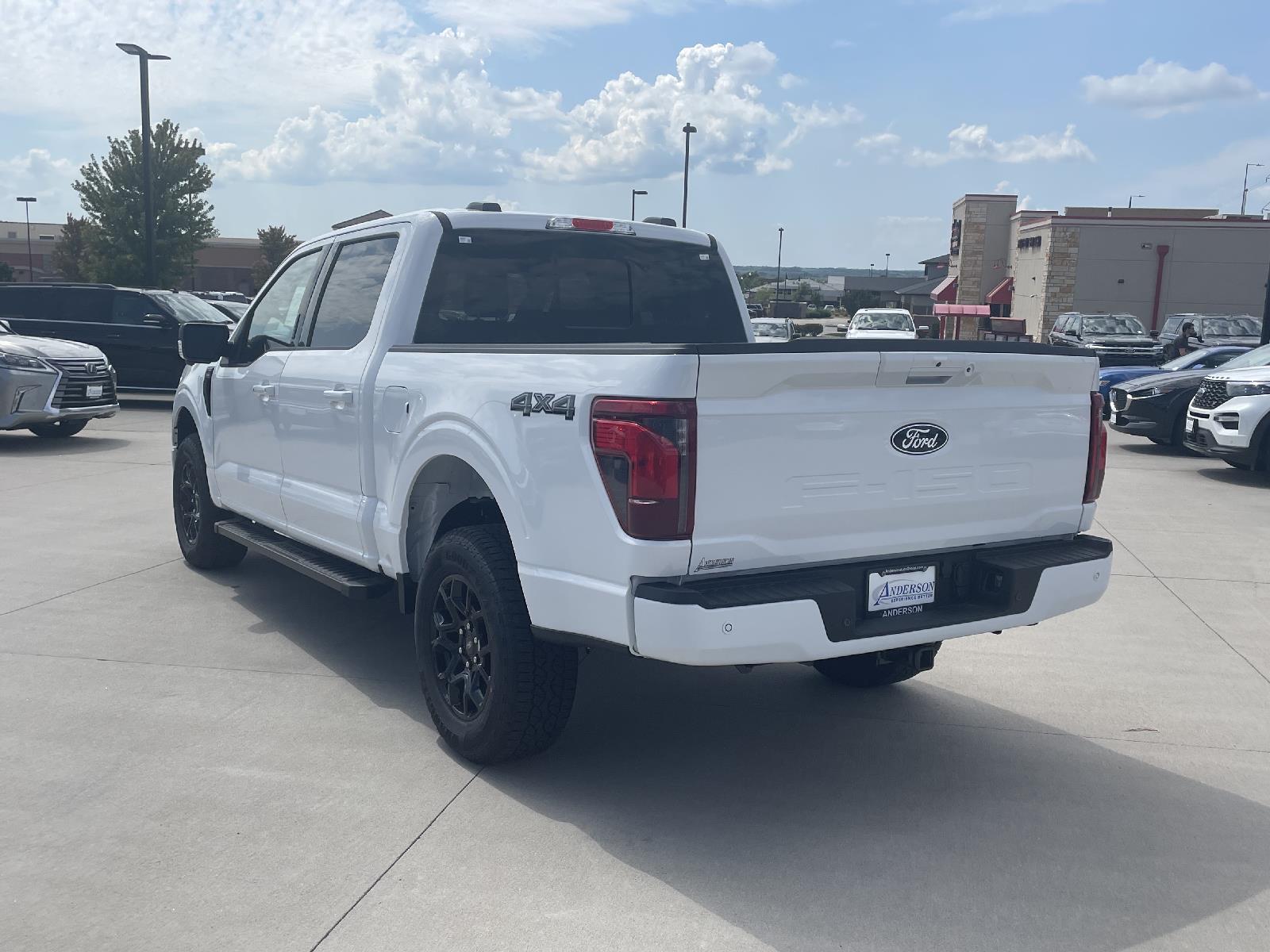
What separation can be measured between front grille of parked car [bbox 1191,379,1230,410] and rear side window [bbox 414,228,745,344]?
8927mm

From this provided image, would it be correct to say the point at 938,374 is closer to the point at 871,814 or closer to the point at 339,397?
the point at 871,814

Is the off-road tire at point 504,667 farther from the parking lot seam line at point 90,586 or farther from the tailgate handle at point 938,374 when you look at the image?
the parking lot seam line at point 90,586

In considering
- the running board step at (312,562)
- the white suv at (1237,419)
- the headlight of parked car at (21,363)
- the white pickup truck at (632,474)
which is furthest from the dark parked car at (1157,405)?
the headlight of parked car at (21,363)

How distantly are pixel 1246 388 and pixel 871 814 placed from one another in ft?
33.9

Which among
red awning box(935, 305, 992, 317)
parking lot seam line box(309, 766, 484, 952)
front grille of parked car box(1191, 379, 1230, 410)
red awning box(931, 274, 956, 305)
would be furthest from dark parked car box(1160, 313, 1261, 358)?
red awning box(931, 274, 956, 305)

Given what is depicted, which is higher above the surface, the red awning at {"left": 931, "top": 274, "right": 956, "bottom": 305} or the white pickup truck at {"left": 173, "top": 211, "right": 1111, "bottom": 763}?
the red awning at {"left": 931, "top": 274, "right": 956, "bottom": 305}

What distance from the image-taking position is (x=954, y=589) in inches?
165

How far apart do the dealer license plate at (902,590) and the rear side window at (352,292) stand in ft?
8.74

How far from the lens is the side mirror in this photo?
21.0 feet

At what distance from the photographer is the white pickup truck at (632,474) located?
140 inches

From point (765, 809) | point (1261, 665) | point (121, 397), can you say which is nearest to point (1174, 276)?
point (121, 397)

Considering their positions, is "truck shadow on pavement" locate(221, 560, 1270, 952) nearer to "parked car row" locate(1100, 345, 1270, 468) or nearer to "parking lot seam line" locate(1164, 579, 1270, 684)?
"parking lot seam line" locate(1164, 579, 1270, 684)

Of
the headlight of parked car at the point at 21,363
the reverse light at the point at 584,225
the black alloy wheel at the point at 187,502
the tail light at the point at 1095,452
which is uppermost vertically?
the reverse light at the point at 584,225

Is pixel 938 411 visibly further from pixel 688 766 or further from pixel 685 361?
pixel 688 766
